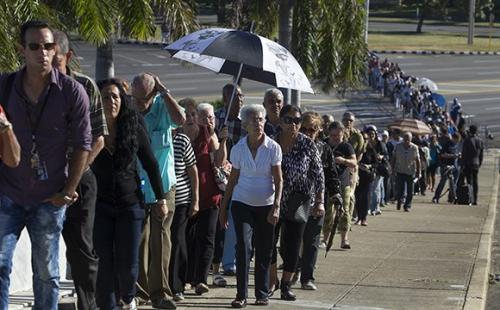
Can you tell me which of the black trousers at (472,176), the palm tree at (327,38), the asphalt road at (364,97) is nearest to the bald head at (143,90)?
the palm tree at (327,38)

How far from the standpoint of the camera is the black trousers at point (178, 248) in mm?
10188

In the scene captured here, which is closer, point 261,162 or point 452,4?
point 261,162

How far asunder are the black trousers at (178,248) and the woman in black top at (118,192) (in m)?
1.68

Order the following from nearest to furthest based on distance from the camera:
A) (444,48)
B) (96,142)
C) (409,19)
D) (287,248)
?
(96,142)
(287,248)
(444,48)
(409,19)

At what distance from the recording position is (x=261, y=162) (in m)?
10.0

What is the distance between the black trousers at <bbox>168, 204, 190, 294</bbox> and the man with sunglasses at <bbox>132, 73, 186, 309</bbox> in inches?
12.7

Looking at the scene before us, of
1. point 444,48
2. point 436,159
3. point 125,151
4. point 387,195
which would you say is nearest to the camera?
point 125,151

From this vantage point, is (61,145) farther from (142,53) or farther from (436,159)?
(142,53)

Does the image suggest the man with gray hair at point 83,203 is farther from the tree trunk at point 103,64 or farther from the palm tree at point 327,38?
the palm tree at point 327,38

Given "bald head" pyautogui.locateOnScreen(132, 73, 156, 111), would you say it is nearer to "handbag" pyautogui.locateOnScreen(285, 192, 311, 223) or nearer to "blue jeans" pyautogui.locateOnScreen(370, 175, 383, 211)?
"handbag" pyautogui.locateOnScreen(285, 192, 311, 223)

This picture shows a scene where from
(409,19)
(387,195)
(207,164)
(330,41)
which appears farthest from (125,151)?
(409,19)

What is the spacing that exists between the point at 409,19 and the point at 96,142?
90.0m

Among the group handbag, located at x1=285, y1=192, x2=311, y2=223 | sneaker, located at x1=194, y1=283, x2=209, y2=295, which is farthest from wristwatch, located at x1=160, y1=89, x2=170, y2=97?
sneaker, located at x1=194, y1=283, x2=209, y2=295

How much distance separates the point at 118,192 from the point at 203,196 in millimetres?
2550
